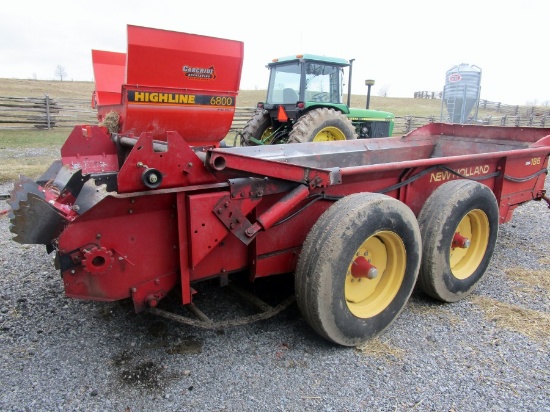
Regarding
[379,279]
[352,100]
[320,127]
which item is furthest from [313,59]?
[352,100]

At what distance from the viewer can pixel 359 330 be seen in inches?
109

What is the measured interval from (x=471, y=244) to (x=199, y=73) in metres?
3.72

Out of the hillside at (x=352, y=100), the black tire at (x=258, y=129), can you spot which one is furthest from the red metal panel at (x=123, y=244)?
the hillside at (x=352, y=100)

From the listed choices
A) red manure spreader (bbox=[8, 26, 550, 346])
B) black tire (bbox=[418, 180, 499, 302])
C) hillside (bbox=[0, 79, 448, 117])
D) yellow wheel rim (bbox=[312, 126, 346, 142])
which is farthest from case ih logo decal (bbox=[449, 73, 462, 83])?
black tire (bbox=[418, 180, 499, 302])

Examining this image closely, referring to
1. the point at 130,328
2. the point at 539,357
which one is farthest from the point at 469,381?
the point at 130,328

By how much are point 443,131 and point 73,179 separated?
4.47 m

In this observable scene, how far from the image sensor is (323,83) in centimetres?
823

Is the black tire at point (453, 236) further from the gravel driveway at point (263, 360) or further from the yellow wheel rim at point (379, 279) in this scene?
the yellow wheel rim at point (379, 279)

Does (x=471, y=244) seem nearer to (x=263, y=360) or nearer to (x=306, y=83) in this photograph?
(x=263, y=360)

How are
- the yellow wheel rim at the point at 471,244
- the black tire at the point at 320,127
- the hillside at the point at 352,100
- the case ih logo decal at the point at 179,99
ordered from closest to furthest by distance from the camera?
the yellow wheel rim at the point at 471,244 < the case ih logo decal at the point at 179,99 < the black tire at the point at 320,127 < the hillside at the point at 352,100

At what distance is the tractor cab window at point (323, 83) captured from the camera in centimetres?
808

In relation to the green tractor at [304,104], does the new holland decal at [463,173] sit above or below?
below

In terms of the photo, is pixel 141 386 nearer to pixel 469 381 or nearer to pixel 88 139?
pixel 469 381

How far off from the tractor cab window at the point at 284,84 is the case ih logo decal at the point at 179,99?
2556 millimetres
